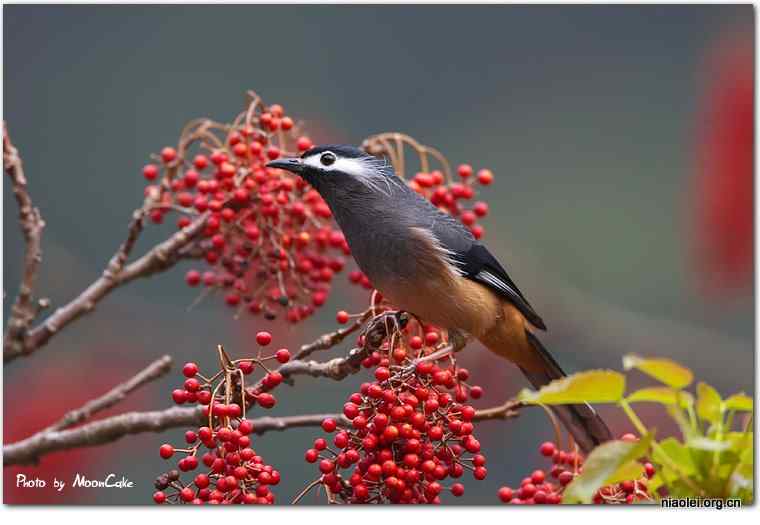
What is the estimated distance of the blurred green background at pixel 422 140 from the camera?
260 cm

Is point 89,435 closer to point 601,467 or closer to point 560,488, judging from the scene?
point 560,488

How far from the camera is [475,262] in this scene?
Answer: 82.9 inches

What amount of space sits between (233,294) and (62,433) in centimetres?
44

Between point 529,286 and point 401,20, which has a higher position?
point 401,20

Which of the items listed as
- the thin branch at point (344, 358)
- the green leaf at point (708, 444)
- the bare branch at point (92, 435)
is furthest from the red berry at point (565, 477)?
the green leaf at point (708, 444)

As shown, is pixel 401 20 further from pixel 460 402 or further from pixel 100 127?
pixel 460 402

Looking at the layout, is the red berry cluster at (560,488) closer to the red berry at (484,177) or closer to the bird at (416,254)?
the bird at (416,254)

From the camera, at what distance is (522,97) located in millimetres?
3193

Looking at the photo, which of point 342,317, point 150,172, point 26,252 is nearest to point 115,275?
point 26,252

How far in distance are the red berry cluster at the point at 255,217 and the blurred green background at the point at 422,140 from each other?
462 mm

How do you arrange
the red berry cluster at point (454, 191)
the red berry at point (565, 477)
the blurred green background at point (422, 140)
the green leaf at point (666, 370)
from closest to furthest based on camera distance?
1. the green leaf at point (666, 370)
2. the red berry at point (565, 477)
3. the red berry cluster at point (454, 191)
4. the blurred green background at point (422, 140)

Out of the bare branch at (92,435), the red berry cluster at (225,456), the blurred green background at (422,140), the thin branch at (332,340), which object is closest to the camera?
the red berry cluster at (225,456)

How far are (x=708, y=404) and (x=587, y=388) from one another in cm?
16

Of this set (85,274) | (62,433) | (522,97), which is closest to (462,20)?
(522,97)
